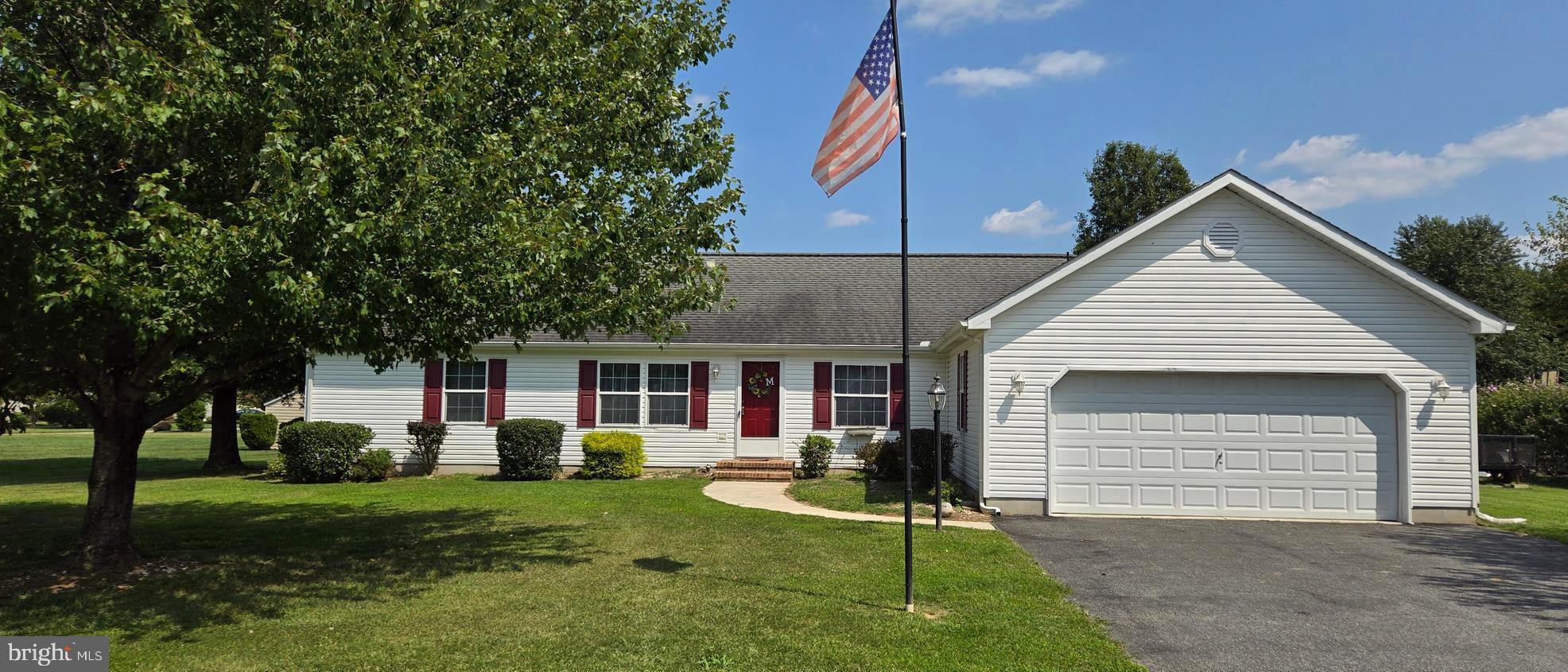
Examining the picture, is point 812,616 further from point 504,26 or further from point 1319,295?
point 1319,295

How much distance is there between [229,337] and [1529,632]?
11.6m

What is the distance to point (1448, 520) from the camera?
12.0 metres

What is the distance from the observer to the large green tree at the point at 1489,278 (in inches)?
1287

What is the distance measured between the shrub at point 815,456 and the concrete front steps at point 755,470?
28cm

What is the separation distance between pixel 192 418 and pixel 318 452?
28064 millimetres

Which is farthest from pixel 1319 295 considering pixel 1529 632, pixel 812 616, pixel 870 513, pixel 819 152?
pixel 812 616

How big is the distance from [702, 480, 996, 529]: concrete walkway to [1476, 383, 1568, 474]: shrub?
54.2ft

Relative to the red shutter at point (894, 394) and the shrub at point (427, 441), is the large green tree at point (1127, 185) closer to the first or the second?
the red shutter at point (894, 394)

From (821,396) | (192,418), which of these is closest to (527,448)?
(821,396)

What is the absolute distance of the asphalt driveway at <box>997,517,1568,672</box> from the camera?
6168mm

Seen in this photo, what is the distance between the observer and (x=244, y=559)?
9094mm

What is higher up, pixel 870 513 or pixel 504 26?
pixel 504 26

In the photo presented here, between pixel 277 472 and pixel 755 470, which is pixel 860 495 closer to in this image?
pixel 755 470

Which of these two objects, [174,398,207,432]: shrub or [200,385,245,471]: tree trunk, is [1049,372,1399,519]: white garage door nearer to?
[200,385,245,471]: tree trunk
